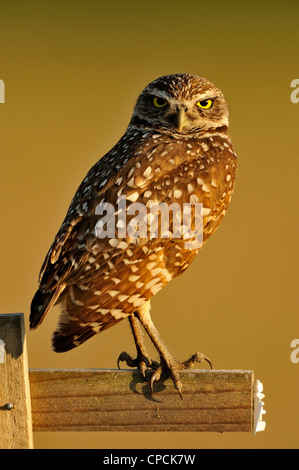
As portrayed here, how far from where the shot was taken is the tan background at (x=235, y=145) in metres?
5.85

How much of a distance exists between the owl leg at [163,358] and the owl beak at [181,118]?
80 centimetres

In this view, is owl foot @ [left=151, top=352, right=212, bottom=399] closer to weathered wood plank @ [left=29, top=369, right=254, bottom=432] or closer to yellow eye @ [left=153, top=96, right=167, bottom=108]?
weathered wood plank @ [left=29, top=369, right=254, bottom=432]

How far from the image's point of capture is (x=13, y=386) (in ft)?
8.94

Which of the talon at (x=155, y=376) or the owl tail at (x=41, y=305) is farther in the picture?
the owl tail at (x=41, y=305)

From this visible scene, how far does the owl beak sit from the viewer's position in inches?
141

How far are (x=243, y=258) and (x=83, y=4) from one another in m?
4.77

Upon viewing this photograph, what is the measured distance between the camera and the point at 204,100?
3.75m

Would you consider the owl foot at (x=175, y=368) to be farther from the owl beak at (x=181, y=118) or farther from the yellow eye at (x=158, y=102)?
the yellow eye at (x=158, y=102)

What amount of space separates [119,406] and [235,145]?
13.6ft

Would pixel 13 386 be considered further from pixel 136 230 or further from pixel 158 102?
pixel 158 102

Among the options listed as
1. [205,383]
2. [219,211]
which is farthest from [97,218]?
[205,383]

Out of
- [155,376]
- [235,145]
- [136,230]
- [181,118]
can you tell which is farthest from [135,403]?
[235,145]

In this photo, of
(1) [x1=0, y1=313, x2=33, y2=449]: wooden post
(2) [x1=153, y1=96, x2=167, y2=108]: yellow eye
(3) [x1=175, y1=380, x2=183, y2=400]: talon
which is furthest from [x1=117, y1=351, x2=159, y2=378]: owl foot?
(2) [x1=153, y1=96, x2=167, y2=108]: yellow eye

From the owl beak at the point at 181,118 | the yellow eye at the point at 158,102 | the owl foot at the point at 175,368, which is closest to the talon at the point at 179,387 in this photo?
the owl foot at the point at 175,368
